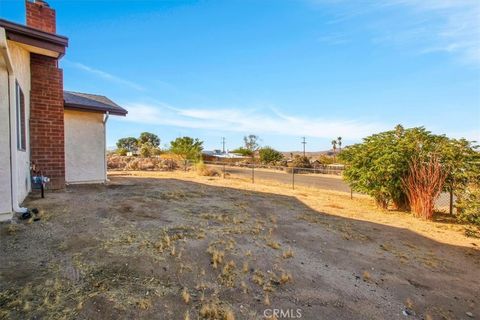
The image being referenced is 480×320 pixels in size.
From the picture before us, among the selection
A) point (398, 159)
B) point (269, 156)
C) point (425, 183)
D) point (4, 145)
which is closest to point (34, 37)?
point (4, 145)

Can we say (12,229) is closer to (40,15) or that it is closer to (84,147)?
(84,147)

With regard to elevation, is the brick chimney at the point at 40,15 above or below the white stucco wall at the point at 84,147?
above

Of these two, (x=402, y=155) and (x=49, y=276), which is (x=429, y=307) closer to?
(x=49, y=276)

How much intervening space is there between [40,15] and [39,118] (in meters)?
2.99

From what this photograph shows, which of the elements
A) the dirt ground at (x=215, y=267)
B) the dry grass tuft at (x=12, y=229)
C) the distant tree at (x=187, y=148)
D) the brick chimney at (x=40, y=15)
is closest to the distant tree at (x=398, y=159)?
the dirt ground at (x=215, y=267)

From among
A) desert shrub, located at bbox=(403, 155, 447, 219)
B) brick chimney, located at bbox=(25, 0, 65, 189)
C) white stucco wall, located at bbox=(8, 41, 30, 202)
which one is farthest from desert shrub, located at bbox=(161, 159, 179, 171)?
desert shrub, located at bbox=(403, 155, 447, 219)

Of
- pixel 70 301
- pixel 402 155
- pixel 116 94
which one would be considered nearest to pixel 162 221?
pixel 70 301

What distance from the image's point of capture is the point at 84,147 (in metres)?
8.38

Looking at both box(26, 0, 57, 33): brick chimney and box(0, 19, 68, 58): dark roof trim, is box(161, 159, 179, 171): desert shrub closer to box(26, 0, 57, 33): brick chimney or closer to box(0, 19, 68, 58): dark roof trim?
box(26, 0, 57, 33): brick chimney

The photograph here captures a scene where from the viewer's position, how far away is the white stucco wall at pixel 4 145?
3688 mm

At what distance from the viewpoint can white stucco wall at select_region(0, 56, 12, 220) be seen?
3688mm

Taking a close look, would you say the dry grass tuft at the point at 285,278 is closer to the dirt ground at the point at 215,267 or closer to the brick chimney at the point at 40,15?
the dirt ground at the point at 215,267

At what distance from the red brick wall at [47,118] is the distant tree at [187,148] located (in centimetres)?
1465

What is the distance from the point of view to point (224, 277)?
9.95 ft
